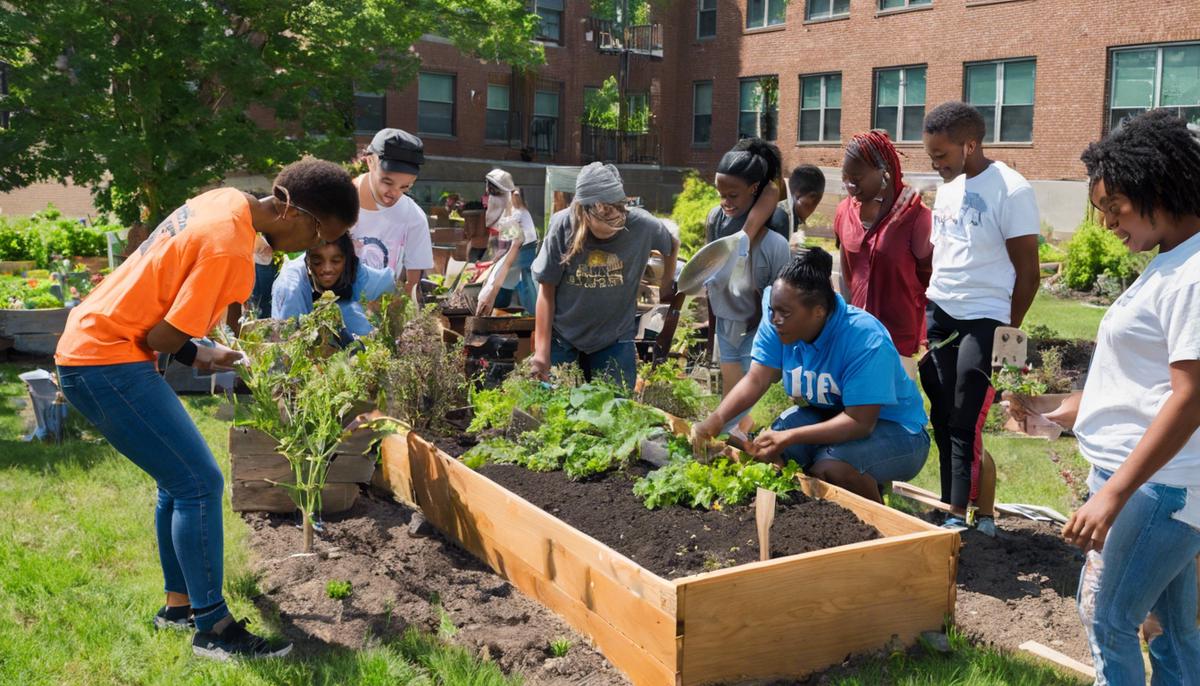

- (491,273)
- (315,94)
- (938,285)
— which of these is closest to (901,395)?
(938,285)

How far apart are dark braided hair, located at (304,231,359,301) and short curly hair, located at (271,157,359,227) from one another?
1.66 meters

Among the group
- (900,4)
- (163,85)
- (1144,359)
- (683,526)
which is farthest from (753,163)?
(900,4)

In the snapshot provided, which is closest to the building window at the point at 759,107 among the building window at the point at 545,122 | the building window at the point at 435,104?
the building window at the point at 545,122

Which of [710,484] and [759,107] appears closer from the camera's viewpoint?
[710,484]

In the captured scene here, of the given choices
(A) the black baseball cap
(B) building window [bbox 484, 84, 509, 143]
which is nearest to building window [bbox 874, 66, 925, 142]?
(B) building window [bbox 484, 84, 509, 143]

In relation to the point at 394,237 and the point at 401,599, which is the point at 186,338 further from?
the point at 394,237

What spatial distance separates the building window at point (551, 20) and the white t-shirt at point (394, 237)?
1044 inches

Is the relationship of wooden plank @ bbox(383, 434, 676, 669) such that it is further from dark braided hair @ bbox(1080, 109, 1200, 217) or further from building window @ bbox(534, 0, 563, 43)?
building window @ bbox(534, 0, 563, 43)

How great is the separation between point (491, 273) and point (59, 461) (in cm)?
313

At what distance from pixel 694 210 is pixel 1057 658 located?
18786 millimetres

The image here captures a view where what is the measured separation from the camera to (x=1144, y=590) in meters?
2.77

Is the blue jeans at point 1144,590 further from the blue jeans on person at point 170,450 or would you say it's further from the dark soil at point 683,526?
the blue jeans on person at point 170,450

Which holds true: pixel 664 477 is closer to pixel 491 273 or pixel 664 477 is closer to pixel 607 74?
pixel 491 273

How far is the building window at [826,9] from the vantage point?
91.9 ft
